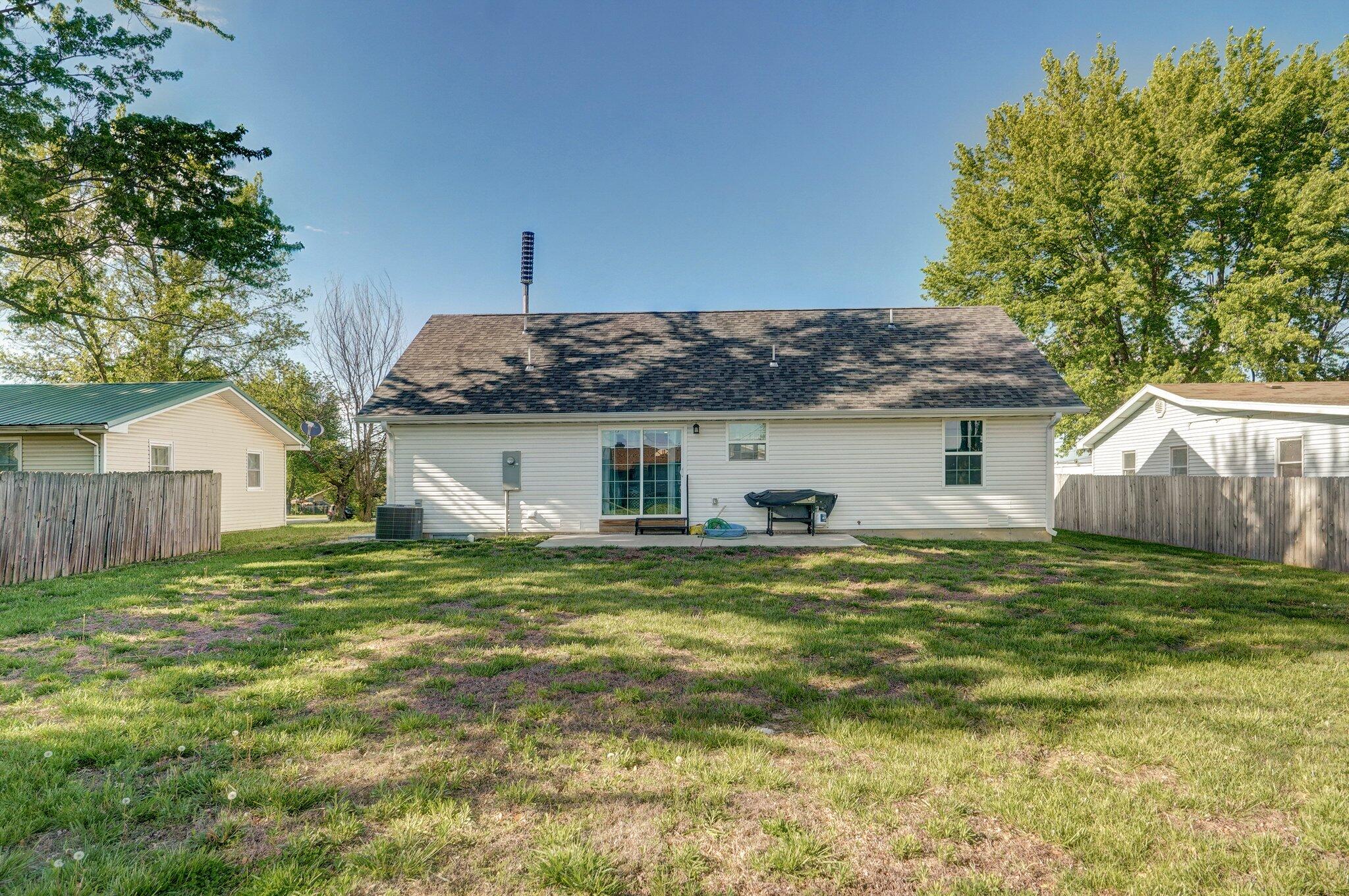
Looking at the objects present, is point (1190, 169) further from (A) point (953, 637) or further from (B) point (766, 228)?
(A) point (953, 637)

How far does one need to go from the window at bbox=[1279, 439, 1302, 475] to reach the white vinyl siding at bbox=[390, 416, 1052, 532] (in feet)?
13.8

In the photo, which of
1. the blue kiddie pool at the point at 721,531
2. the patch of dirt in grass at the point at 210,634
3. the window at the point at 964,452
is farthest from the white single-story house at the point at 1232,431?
the patch of dirt in grass at the point at 210,634

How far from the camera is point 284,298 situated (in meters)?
25.8

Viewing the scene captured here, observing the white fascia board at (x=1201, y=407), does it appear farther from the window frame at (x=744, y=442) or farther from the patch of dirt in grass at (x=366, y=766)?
the patch of dirt in grass at (x=366, y=766)

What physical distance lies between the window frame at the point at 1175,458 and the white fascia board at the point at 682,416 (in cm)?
422

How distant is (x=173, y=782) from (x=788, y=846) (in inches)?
112

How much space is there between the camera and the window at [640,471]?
12.9m

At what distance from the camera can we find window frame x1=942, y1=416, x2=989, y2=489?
1238cm

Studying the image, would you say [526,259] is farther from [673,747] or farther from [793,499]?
[673,747]

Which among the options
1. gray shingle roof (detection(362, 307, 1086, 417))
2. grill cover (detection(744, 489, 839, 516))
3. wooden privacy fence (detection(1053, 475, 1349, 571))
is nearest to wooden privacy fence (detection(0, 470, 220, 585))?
gray shingle roof (detection(362, 307, 1086, 417))

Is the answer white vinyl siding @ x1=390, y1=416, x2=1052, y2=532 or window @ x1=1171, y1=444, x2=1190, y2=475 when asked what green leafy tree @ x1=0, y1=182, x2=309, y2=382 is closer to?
white vinyl siding @ x1=390, y1=416, x2=1052, y2=532

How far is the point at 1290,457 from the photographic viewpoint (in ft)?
37.5

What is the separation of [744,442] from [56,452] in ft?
54.1

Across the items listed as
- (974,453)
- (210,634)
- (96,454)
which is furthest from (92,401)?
(974,453)
